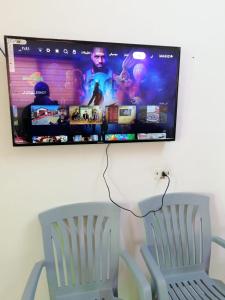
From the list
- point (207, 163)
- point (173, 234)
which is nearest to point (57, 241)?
point (173, 234)

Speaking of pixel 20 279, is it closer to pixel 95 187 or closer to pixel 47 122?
pixel 95 187

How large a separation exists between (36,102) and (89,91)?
0.30m

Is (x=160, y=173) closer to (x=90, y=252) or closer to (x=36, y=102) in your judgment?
(x=90, y=252)

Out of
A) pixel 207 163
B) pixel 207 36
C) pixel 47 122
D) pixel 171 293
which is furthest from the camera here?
pixel 207 163

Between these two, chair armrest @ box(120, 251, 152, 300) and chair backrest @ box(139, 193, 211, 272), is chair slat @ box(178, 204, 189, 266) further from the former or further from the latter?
chair armrest @ box(120, 251, 152, 300)

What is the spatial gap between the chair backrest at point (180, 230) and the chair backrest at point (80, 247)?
10.3 inches

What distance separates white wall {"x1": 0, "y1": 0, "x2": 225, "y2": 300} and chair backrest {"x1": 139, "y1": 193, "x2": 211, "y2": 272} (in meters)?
0.10

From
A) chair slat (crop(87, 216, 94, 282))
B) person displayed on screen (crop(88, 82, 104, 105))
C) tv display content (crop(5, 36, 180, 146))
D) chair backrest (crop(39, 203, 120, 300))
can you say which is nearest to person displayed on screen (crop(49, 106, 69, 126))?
tv display content (crop(5, 36, 180, 146))

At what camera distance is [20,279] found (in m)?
1.59

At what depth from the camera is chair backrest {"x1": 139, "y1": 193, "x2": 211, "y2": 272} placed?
1.61 meters

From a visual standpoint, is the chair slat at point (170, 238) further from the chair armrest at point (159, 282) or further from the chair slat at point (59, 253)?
the chair slat at point (59, 253)

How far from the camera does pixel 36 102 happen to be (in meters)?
1.34

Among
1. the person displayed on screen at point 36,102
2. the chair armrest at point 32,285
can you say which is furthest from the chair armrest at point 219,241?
the person displayed on screen at point 36,102

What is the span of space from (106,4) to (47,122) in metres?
0.76
